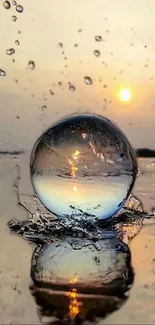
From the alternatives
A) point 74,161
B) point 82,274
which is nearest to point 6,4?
point 74,161

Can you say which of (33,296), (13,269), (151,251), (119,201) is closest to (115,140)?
(119,201)

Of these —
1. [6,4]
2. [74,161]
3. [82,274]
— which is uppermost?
[6,4]

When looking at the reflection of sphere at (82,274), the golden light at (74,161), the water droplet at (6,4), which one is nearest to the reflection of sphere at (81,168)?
the golden light at (74,161)

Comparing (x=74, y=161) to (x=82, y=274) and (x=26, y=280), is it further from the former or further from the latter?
(x=26, y=280)

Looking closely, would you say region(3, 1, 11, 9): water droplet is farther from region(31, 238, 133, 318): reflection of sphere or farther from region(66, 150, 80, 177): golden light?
region(31, 238, 133, 318): reflection of sphere

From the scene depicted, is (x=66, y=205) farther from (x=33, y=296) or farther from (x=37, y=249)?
(x=33, y=296)

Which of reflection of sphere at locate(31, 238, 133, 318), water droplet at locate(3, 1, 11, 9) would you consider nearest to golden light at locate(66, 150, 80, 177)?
reflection of sphere at locate(31, 238, 133, 318)
